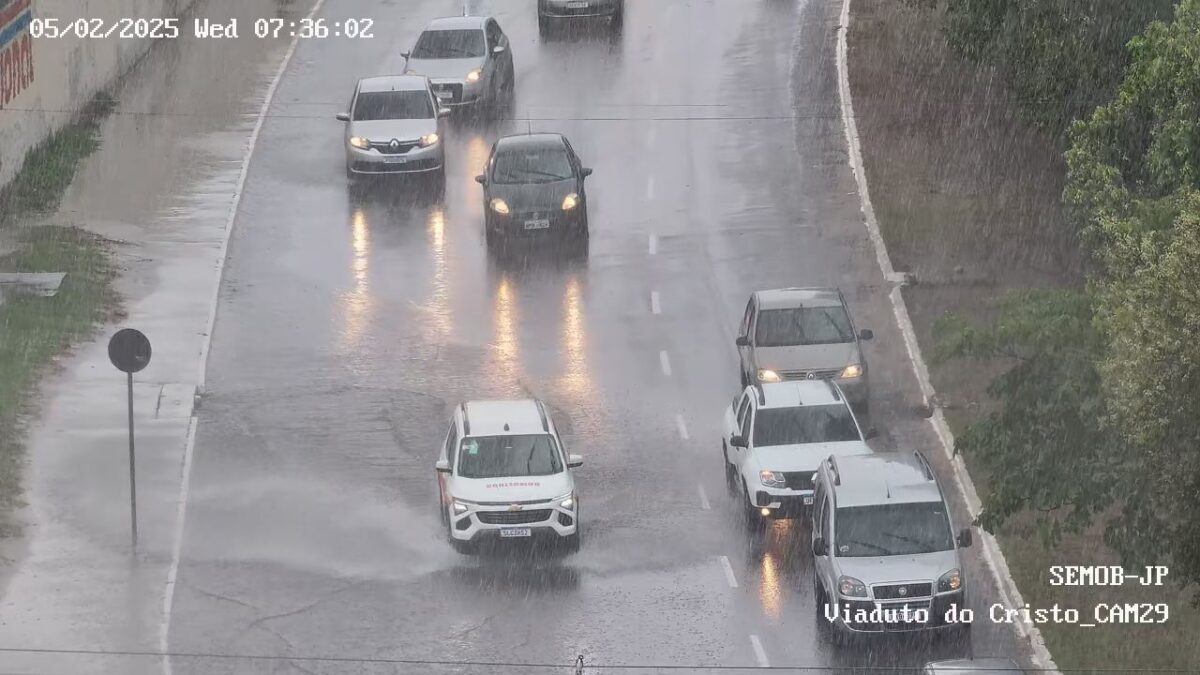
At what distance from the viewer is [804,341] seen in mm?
32500

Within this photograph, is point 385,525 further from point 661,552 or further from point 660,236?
point 660,236

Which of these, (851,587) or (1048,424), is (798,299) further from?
(1048,424)

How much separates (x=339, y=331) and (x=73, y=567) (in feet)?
31.4

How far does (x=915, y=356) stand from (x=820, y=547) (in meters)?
9.38

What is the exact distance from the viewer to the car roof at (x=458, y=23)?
48.0 m

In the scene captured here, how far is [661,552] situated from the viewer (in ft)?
91.5

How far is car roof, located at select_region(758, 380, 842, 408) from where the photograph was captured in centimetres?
2925

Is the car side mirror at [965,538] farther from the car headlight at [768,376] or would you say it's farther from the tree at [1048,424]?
the car headlight at [768,376]

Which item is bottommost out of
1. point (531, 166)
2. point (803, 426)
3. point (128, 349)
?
point (803, 426)

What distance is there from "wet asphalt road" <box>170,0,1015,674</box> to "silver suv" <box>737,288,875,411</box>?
874 mm

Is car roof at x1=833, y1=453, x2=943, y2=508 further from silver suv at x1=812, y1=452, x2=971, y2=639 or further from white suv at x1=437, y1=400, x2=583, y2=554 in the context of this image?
white suv at x1=437, y1=400, x2=583, y2=554

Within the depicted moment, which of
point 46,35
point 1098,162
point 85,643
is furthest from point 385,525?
point 46,35

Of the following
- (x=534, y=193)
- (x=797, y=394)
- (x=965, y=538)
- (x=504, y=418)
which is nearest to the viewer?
(x=965, y=538)

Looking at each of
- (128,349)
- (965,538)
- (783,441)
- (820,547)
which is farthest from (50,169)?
(965,538)
